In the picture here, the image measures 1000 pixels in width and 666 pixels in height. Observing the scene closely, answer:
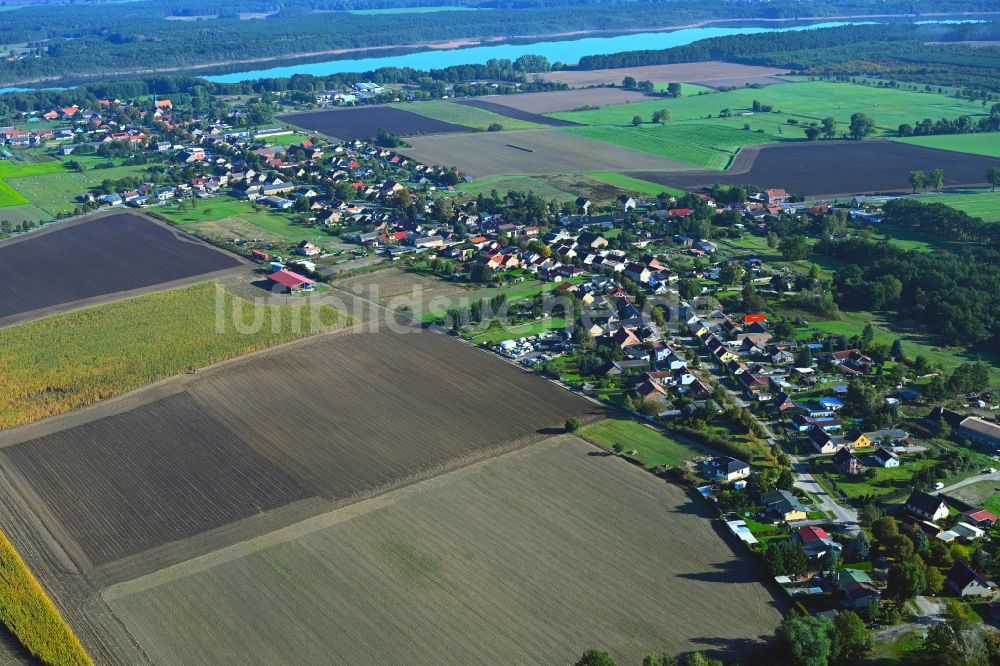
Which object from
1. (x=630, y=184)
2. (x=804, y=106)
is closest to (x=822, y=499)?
(x=630, y=184)

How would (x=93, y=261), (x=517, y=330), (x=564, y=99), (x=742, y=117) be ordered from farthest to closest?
(x=564, y=99) < (x=742, y=117) < (x=93, y=261) < (x=517, y=330)

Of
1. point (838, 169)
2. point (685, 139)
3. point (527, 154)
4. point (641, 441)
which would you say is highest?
point (838, 169)

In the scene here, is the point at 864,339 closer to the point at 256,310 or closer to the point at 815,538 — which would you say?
the point at 815,538

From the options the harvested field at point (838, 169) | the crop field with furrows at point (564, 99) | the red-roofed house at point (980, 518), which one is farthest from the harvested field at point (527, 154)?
the red-roofed house at point (980, 518)

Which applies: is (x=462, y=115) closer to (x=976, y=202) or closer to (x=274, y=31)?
(x=976, y=202)

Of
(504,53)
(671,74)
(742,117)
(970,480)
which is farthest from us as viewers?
(504,53)

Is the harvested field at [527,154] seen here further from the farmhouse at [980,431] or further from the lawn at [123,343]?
the farmhouse at [980,431]

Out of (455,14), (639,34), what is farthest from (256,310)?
(455,14)
